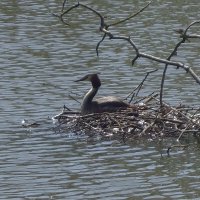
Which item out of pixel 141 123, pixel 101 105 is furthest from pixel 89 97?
pixel 141 123

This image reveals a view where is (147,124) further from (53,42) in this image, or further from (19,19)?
(19,19)

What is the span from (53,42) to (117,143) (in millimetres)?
10651

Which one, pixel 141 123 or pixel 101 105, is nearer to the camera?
pixel 141 123

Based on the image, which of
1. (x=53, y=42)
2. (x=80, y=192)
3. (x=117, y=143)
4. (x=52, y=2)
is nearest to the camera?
(x=80, y=192)

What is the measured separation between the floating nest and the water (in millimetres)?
248

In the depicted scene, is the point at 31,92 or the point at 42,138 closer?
the point at 42,138

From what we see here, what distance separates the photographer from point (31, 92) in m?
20.3

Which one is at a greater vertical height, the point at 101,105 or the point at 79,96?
the point at 101,105

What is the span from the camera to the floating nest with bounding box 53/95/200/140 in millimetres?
16484

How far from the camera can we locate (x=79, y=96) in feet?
65.6

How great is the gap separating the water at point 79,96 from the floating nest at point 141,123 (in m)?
0.25

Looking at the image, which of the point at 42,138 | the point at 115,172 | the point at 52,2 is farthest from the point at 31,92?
the point at 52,2

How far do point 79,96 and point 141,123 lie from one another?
349 cm

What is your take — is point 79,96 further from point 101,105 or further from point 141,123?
point 141,123
